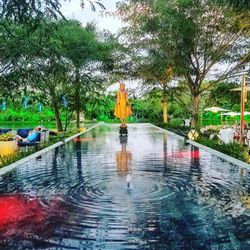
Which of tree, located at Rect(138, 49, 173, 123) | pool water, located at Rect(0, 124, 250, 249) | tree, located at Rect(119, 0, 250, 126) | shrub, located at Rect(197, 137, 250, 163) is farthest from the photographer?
tree, located at Rect(138, 49, 173, 123)

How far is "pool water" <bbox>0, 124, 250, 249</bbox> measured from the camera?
5164 millimetres

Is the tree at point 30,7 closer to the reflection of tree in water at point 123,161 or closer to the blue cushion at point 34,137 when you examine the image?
the reflection of tree in water at point 123,161

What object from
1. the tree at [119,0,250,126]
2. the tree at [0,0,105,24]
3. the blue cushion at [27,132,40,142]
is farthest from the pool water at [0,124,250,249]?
the tree at [119,0,250,126]

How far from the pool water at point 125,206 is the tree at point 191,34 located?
10.7 m

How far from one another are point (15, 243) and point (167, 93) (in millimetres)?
27355

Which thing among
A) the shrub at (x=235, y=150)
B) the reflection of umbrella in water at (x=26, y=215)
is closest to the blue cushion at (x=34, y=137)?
the shrub at (x=235, y=150)

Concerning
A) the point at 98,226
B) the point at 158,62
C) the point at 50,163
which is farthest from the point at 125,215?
the point at 158,62

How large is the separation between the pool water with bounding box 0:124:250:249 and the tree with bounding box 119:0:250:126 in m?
10.7

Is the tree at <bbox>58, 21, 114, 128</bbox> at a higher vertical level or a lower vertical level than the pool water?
higher

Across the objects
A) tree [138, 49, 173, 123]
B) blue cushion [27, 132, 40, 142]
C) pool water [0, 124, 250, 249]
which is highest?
tree [138, 49, 173, 123]

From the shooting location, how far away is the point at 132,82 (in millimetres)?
31500

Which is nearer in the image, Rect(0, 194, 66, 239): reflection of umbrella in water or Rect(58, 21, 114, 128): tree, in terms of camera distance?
Rect(0, 194, 66, 239): reflection of umbrella in water

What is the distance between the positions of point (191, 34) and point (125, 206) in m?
16.5

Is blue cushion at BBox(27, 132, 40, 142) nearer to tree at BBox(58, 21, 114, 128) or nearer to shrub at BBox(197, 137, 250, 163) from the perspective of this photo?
shrub at BBox(197, 137, 250, 163)
